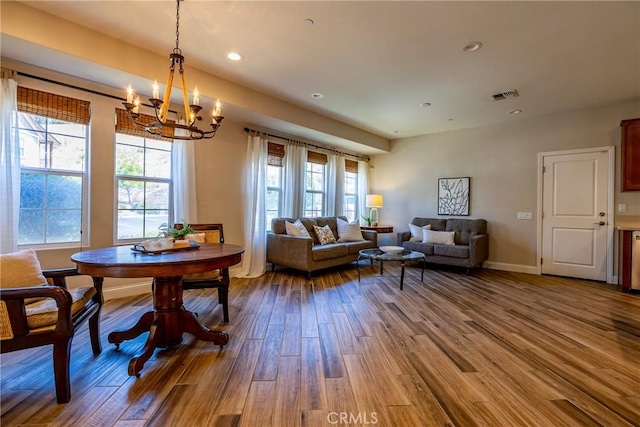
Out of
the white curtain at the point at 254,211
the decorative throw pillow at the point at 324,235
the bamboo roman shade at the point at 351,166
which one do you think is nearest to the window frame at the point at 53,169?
the white curtain at the point at 254,211

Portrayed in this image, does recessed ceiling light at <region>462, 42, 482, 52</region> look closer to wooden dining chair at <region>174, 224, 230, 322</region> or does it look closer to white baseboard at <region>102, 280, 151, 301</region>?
wooden dining chair at <region>174, 224, 230, 322</region>

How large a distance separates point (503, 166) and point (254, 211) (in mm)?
4511

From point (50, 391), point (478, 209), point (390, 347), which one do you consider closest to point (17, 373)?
point (50, 391)

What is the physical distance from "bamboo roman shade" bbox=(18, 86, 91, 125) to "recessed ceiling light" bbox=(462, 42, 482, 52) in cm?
400

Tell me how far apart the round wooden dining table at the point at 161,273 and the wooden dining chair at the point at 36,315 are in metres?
0.23

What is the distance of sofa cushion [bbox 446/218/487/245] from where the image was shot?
5223 millimetres

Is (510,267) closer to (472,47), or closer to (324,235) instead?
(324,235)

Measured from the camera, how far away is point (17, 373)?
188cm

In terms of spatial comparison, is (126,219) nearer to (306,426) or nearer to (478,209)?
(306,426)

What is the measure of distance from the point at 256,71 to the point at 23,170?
2.57m

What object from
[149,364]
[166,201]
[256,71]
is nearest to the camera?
[149,364]

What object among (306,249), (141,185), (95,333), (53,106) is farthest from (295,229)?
(53,106)

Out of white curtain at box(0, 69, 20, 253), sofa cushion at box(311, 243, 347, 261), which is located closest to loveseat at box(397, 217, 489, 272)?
sofa cushion at box(311, 243, 347, 261)

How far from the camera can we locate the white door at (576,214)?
14.3ft
